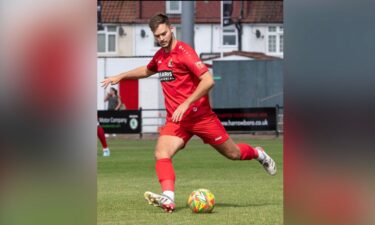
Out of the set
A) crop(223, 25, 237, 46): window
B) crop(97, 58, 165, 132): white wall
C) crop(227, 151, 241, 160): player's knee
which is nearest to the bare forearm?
crop(227, 151, 241, 160): player's knee

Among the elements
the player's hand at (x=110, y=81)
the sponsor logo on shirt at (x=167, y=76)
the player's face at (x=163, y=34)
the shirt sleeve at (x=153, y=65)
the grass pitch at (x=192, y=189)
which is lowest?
the grass pitch at (x=192, y=189)

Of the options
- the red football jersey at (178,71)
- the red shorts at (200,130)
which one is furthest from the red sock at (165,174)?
the red football jersey at (178,71)

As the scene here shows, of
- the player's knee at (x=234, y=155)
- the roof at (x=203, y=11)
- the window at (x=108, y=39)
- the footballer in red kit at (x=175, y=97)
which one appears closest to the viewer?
the footballer in red kit at (x=175, y=97)

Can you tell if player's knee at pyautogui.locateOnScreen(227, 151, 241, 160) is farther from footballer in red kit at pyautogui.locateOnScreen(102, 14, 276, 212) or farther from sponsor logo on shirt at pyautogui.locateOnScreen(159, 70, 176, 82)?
sponsor logo on shirt at pyautogui.locateOnScreen(159, 70, 176, 82)

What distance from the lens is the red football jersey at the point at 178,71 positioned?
39.1 ft

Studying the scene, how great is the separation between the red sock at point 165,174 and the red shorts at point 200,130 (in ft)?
1.36

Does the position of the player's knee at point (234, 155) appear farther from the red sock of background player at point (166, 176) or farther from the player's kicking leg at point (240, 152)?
the red sock of background player at point (166, 176)

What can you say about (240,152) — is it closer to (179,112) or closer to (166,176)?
(166,176)

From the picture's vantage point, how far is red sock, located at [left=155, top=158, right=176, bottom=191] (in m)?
11.6

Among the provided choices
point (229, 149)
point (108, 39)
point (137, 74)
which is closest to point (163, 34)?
point (137, 74)

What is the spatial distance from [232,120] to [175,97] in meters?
27.0

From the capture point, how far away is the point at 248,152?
13.4 metres

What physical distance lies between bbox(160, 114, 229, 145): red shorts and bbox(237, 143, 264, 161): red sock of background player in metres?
0.57
